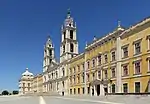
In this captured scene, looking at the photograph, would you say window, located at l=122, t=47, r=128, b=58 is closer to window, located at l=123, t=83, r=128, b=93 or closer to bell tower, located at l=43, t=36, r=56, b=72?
window, located at l=123, t=83, r=128, b=93

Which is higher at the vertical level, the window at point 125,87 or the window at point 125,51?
the window at point 125,51

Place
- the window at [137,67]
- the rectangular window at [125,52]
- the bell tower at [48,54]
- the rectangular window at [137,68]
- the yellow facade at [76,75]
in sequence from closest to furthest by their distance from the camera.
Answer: the rectangular window at [137,68] < the window at [137,67] < the rectangular window at [125,52] < the yellow facade at [76,75] < the bell tower at [48,54]

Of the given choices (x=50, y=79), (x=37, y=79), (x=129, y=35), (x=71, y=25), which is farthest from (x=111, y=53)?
(x=37, y=79)

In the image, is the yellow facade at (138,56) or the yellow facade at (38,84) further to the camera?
Answer: the yellow facade at (38,84)

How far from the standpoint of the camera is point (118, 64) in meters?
45.8

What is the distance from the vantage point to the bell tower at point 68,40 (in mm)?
79250

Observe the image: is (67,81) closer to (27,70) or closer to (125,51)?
(125,51)

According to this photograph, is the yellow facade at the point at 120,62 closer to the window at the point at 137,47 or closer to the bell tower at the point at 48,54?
the window at the point at 137,47

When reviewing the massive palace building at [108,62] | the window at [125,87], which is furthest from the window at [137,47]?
the window at [125,87]

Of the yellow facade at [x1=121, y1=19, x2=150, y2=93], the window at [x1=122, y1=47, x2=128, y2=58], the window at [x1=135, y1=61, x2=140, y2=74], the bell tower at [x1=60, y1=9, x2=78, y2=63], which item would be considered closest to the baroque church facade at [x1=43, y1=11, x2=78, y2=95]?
the bell tower at [x1=60, y1=9, x2=78, y2=63]

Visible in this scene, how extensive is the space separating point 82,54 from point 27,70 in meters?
94.0

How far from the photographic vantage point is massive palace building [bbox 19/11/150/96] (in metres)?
39.9

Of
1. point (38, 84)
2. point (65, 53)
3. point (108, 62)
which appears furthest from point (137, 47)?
point (38, 84)

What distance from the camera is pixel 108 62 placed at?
49.9 metres
